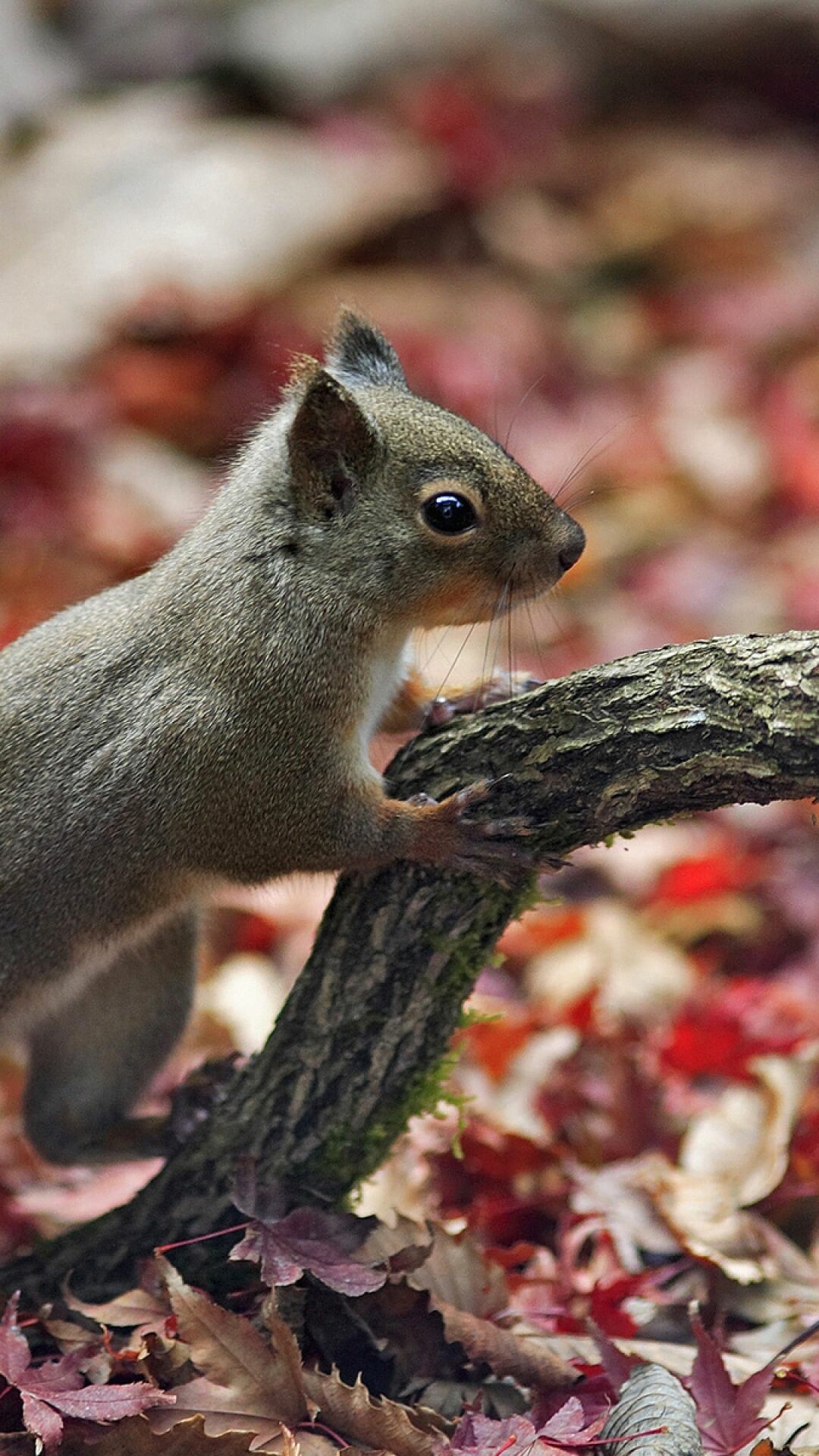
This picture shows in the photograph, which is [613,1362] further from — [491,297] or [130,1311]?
[491,297]

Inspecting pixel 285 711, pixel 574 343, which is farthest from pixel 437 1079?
pixel 574 343

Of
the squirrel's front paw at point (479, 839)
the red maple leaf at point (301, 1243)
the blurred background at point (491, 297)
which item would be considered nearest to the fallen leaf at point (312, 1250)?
the red maple leaf at point (301, 1243)

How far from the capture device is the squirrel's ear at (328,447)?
3537 millimetres

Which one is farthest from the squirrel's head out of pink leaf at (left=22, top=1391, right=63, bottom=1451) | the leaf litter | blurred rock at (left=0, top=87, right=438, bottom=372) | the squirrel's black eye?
blurred rock at (left=0, top=87, right=438, bottom=372)

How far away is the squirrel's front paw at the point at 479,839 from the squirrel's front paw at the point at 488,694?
43 cm

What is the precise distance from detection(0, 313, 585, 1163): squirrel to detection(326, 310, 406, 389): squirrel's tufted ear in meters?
0.21

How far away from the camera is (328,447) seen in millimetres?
3594

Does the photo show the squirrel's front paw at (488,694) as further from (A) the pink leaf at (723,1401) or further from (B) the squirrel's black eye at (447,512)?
(A) the pink leaf at (723,1401)

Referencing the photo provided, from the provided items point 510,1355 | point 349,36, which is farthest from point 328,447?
point 349,36

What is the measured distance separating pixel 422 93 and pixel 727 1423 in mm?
10841

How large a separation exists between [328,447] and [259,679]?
57 centimetres

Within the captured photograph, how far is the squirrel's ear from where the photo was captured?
3.54 meters

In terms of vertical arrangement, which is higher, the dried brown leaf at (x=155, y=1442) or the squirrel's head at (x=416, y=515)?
the squirrel's head at (x=416, y=515)

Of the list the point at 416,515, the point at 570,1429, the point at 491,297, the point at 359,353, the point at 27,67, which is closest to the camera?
the point at 570,1429
